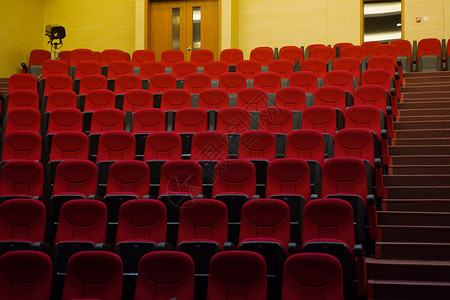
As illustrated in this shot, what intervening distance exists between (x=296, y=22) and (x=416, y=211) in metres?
3.05

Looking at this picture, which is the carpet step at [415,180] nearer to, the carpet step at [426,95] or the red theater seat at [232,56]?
the carpet step at [426,95]

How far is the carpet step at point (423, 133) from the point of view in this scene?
260cm

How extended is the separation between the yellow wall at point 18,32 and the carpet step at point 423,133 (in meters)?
3.23

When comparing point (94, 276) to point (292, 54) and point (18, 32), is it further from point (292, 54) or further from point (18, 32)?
point (18, 32)

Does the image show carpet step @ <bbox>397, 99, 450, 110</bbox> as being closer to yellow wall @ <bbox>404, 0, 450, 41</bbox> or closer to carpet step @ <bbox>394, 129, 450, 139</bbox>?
carpet step @ <bbox>394, 129, 450, 139</bbox>

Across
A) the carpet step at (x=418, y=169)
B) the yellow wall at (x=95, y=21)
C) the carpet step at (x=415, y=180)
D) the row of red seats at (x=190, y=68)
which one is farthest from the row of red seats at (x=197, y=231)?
the yellow wall at (x=95, y=21)

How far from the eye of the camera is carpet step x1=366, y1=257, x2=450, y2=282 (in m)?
1.72

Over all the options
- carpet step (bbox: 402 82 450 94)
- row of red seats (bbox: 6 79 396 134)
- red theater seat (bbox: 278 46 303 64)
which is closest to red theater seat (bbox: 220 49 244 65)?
red theater seat (bbox: 278 46 303 64)

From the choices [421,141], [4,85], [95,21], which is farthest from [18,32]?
[421,141]

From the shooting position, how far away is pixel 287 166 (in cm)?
207

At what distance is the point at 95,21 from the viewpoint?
201 inches

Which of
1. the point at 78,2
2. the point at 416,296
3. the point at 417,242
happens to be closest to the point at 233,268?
the point at 416,296

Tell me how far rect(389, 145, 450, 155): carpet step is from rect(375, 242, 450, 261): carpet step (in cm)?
72

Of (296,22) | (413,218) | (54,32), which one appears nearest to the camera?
(413,218)
